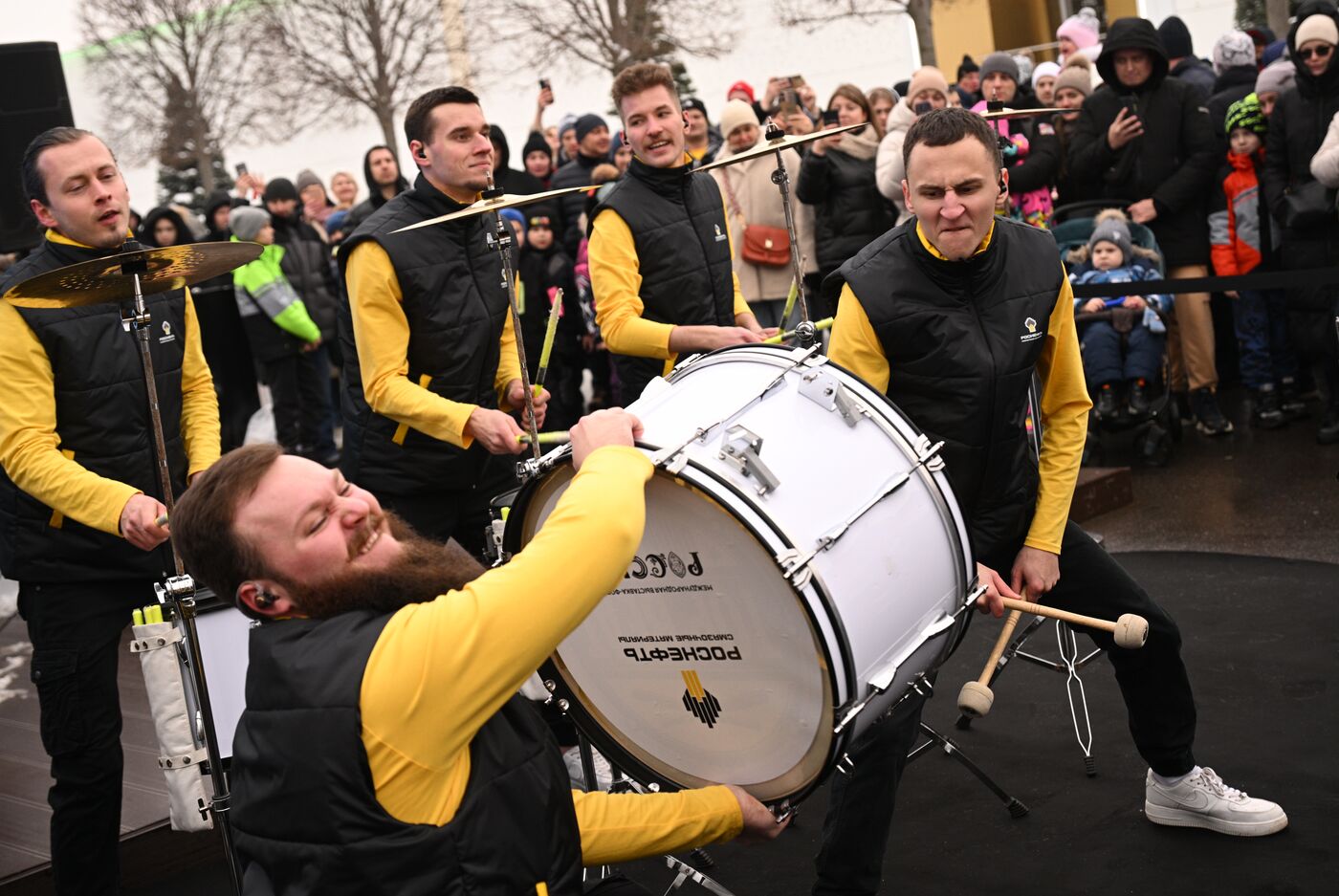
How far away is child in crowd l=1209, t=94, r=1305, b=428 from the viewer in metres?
8.03

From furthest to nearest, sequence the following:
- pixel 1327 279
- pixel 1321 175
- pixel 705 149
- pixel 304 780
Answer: pixel 705 149
pixel 1321 175
pixel 1327 279
pixel 304 780

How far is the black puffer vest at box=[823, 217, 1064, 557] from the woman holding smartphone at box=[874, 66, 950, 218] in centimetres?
402

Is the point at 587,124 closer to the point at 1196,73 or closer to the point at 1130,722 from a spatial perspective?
the point at 1196,73

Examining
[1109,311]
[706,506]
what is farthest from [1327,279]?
[706,506]

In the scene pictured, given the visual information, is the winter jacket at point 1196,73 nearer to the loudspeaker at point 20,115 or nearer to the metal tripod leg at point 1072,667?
the metal tripod leg at point 1072,667

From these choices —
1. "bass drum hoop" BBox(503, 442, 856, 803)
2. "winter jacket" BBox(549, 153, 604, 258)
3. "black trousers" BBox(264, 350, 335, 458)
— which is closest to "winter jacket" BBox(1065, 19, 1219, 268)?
"winter jacket" BBox(549, 153, 604, 258)

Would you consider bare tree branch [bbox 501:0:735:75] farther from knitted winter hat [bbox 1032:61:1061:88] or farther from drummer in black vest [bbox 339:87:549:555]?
drummer in black vest [bbox 339:87:549:555]

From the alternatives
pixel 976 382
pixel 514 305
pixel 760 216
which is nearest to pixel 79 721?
pixel 514 305

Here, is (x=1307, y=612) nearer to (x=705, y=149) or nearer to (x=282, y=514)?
(x=282, y=514)

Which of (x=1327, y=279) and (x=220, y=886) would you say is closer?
(x=220, y=886)

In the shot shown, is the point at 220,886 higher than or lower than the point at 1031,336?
lower

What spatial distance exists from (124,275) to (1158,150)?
6.34 m

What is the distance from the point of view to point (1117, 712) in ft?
15.7

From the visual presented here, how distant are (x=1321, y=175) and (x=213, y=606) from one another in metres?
5.90
